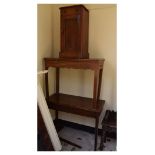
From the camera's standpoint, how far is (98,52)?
2203 mm

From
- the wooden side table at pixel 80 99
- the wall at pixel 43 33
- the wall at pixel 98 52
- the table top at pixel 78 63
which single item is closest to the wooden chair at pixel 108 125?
the wooden side table at pixel 80 99

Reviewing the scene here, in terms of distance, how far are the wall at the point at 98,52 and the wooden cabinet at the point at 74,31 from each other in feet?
0.67

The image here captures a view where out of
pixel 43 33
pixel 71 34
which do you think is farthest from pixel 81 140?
pixel 43 33

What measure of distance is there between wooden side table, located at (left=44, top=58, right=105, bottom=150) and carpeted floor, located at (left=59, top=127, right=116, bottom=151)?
159 millimetres

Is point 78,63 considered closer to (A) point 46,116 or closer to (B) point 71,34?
(B) point 71,34

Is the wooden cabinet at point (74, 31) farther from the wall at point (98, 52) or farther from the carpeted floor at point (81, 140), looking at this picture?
the carpeted floor at point (81, 140)

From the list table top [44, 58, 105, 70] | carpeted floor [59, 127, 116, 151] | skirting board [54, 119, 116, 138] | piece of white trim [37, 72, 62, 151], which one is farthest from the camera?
skirting board [54, 119, 116, 138]

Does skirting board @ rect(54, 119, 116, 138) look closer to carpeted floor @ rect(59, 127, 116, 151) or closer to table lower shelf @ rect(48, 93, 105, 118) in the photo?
carpeted floor @ rect(59, 127, 116, 151)

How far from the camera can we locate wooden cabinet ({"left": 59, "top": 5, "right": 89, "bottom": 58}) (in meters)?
1.90

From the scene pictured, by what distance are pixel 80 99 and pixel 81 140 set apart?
56cm

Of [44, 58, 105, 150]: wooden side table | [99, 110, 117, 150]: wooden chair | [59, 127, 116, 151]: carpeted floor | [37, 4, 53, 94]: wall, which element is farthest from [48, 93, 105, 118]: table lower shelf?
[59, 127, 116, 151]: carpeted floor
